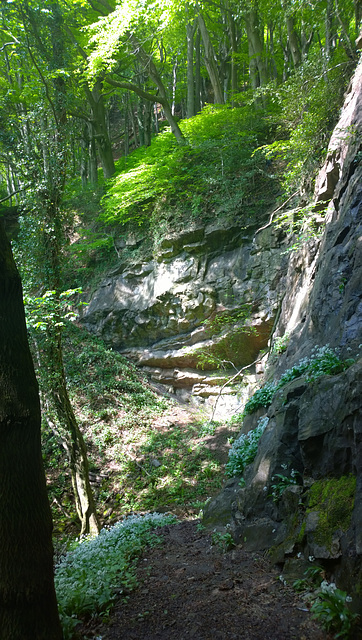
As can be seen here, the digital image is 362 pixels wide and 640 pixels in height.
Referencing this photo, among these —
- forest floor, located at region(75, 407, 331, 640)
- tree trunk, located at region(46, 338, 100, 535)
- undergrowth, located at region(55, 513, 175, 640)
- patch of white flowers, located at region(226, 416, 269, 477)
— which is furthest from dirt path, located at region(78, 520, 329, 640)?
tree trunk, located at region(46, 338, 100, 535)

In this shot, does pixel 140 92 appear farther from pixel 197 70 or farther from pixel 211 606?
pixel 211 606

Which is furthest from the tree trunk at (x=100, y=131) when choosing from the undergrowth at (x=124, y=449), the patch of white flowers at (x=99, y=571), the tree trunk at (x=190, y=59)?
the patch of white flowers at (x=99, y=571)

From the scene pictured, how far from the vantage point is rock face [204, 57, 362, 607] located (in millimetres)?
3037

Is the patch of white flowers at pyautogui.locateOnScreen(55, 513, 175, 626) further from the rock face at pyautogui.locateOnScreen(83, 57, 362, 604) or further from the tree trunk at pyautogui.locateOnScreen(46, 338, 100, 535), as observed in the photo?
the tree trunk at pyautogui.locateOnScreen(46, 338, 100, 535)

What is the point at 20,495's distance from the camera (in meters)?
2.60

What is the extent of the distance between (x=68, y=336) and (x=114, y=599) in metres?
10.7

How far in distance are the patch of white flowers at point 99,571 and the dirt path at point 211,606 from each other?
0.16 meters

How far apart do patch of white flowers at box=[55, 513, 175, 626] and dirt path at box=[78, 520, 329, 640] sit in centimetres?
16

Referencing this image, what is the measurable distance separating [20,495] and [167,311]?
10.2 metres

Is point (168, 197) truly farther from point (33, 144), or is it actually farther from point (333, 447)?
point (333, 447)

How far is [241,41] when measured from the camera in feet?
60.7

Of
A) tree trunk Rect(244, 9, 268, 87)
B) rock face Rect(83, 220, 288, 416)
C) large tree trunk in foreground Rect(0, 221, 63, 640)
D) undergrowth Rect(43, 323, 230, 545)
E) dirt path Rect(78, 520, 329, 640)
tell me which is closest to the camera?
large tree trunk in foreground Rect(0, 221, 63, 640)

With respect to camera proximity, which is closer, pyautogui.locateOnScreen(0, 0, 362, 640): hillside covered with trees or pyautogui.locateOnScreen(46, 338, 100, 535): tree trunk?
pyautogui.locateOnScreen(0, 0, 362, 640): hillside covered with trees

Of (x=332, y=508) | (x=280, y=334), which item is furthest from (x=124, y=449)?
(x=332, y=508)
